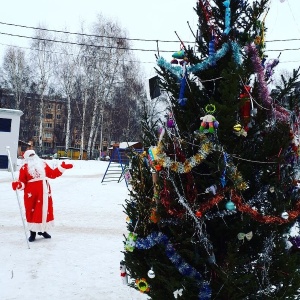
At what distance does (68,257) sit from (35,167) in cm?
196

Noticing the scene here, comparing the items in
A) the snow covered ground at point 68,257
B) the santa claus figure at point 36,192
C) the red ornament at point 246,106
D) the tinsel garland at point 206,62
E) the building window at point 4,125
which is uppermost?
the tinsel garland at point 206,62

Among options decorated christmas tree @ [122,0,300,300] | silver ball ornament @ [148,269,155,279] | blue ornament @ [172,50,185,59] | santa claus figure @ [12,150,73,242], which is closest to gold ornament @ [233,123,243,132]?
decorated christmas tree @ [122,0,300,300]

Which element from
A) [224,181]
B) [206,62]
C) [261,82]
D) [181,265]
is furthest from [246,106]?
[181,265]

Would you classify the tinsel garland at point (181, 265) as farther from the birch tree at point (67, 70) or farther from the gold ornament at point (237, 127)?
the birch tree at point (67, 70)

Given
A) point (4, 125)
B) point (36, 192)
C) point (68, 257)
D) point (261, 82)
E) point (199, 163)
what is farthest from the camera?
A: point (4, 125)

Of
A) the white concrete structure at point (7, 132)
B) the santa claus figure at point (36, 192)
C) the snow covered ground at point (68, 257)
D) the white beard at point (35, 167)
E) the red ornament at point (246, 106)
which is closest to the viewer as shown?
the red ornament at point (246, 106)

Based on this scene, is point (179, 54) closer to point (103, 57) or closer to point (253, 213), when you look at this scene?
point (253, 213)

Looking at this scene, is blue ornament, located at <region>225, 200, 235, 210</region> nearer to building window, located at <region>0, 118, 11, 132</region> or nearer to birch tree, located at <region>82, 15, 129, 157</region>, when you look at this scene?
building window, located at <region>0, 118, 11, 132</region>

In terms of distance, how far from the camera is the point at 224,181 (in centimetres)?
264

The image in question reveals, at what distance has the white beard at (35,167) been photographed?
6.95m

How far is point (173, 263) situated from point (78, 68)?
30334 mm

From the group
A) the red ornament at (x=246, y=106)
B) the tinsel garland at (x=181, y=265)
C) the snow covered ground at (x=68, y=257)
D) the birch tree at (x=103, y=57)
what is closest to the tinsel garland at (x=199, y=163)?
the red ornament at (x=246, y=106)

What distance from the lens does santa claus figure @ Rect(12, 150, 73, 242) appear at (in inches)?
266

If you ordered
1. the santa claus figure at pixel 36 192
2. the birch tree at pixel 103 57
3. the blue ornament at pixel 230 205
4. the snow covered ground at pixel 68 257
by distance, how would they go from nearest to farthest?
the blue ornament at pixel 230 205 → the snow covered ground at pixel 68 257 → the santa claus figure at pixel 36 192 → the birch tree at pixel 103 57
